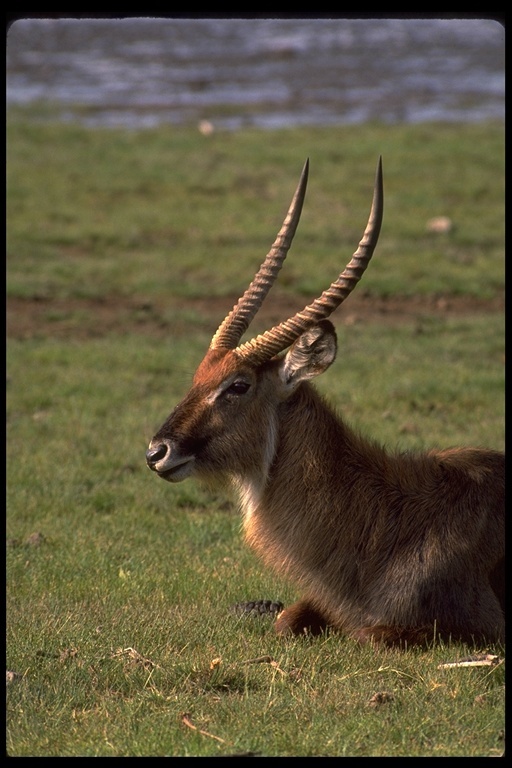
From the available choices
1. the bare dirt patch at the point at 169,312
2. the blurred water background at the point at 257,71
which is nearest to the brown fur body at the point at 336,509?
the bare dirt patch at the point at 169,312

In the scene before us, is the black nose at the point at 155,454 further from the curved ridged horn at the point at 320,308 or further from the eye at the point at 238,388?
the curved ridged horn at the point at 320,308

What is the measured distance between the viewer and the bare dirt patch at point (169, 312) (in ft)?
43.2

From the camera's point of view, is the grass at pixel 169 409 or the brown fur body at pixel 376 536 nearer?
the grass at pixel 169 409

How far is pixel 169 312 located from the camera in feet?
45.2

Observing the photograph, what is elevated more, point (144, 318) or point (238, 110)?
point (238, 110)

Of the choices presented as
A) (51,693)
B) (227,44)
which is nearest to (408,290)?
(51,693)

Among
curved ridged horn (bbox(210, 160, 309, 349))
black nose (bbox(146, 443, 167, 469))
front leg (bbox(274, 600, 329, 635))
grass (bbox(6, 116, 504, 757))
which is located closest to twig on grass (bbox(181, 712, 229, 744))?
grass (bbox(6, 116, 504, 757))

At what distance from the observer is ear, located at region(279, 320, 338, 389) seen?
19.6 feet

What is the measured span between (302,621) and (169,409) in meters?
4.70

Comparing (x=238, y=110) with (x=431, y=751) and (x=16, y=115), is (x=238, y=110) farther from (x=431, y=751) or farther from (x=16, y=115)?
(x=431, y=751)

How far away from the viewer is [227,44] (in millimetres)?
42562

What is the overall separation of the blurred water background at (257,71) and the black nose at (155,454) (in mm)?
22698

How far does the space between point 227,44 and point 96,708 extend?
1571 inches

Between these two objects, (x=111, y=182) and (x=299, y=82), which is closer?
(x=111, y=182)
